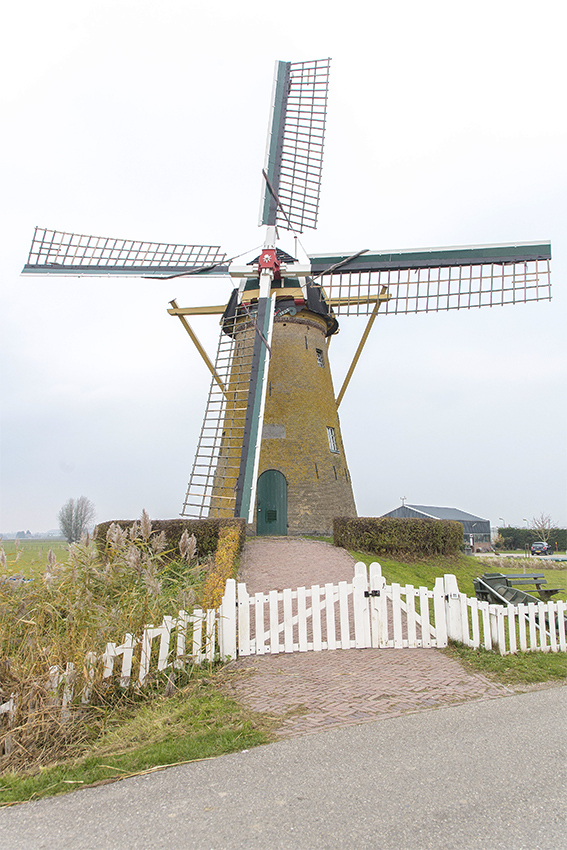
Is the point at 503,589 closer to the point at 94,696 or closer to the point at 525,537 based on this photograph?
the point at 94,696

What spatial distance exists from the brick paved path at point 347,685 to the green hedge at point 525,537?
1919 inches

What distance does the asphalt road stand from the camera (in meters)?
2.86

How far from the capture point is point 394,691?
17.3 feet

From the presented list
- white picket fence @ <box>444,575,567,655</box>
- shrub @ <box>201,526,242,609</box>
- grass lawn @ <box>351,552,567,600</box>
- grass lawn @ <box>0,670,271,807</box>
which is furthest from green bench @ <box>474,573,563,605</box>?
grass lawn @ <box>0,670,271,807</box>

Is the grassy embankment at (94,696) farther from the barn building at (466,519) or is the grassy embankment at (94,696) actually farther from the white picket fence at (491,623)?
the barn building at (466,519)

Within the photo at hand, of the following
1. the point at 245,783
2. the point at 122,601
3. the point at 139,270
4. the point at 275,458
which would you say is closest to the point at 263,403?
the point at 275,458

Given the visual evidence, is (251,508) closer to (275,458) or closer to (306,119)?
(275,458)

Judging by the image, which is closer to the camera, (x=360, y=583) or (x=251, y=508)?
(x=360, y=583)

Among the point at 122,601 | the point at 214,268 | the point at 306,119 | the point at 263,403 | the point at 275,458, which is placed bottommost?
the point at 122,601

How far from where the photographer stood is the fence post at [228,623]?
633cm

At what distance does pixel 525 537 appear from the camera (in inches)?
2053

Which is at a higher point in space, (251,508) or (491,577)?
(251,508)

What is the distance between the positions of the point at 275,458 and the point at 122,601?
11394 millimetres

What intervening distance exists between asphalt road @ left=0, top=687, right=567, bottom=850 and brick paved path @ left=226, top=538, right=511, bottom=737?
18.4 inches
